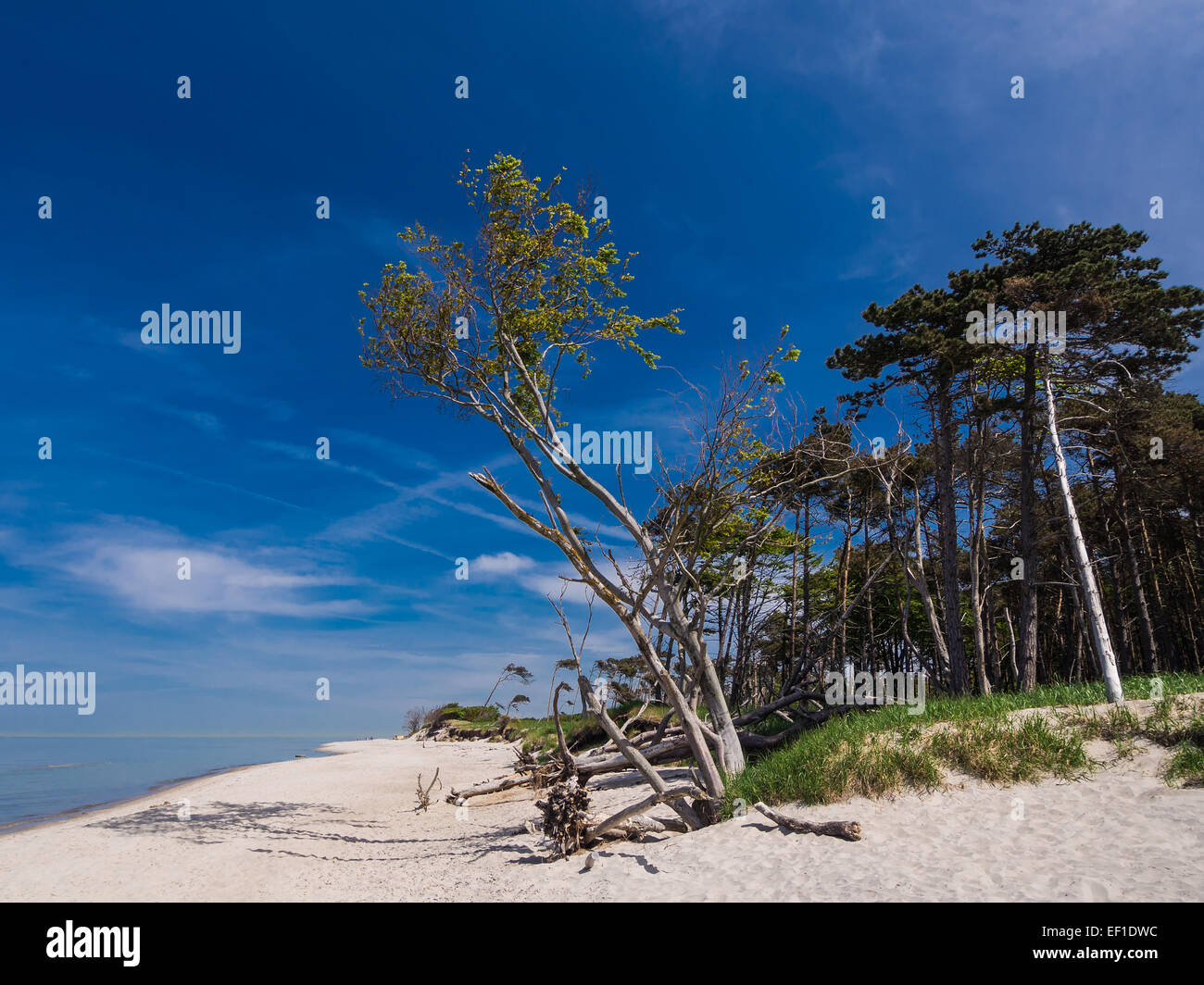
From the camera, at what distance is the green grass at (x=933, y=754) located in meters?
9.43

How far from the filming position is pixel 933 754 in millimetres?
10023

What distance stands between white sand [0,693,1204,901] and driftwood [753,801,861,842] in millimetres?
A: 159

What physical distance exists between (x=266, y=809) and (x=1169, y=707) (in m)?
20.8

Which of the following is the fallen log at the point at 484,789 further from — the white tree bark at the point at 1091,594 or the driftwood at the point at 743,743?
the white tree bark at the point at 1091,594

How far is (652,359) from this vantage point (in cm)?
1430

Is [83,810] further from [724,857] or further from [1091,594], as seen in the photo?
[1091,594]

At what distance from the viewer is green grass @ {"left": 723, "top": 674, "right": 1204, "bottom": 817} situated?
30.9 ft

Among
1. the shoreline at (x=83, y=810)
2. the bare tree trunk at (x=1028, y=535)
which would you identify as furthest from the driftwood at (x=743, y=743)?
the shoreline at (x=83, y=810)

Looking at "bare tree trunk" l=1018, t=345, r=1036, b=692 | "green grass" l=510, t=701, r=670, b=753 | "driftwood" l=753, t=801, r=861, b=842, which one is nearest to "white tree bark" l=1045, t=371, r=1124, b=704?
"bare tree trunk" l=1018, t=345, r=1036, b=692

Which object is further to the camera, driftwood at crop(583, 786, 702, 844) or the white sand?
driftwood at crop(583, 786, 702, 844)

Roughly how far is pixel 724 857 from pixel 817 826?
1.37 m

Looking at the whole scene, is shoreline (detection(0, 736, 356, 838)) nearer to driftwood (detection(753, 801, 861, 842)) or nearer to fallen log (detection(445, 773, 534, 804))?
fallen log (detection(445, 773, 534, 804))
